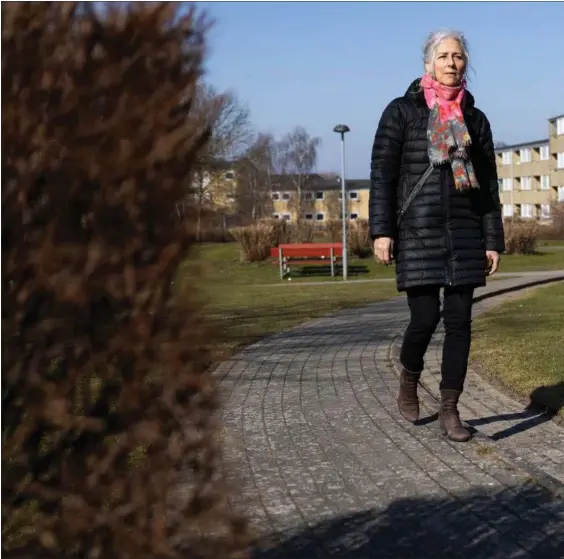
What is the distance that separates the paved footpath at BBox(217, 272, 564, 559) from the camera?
138 inches

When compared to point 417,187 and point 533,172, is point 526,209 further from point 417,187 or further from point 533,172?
point 417,187

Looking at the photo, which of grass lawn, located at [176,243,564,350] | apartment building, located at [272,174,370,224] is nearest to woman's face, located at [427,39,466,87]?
grass lawn, located at [176,243,564,350]

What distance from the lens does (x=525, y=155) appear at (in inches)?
3733

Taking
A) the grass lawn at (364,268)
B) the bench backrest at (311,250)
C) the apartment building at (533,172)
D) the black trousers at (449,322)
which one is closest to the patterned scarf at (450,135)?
the black trousers at (449,322)

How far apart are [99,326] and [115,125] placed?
15.9 inches

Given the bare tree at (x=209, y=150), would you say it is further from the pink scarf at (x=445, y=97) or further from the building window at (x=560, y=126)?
the building window at (x=560, y=126)

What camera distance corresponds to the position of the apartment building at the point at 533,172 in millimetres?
86375

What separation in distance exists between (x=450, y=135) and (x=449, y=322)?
106cm

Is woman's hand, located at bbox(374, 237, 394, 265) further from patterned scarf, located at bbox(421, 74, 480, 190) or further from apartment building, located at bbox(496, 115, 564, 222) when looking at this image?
apartment building, located at bbox(496, 115, 564, 222)

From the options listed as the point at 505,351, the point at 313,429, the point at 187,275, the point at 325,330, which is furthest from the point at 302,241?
the point at 187,275

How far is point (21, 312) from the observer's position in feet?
6.01

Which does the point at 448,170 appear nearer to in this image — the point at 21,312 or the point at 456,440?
the point at 456,440

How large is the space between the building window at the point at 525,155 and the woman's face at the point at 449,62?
92235 millimetres

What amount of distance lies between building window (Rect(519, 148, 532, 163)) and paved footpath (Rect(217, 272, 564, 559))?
9041 cm
